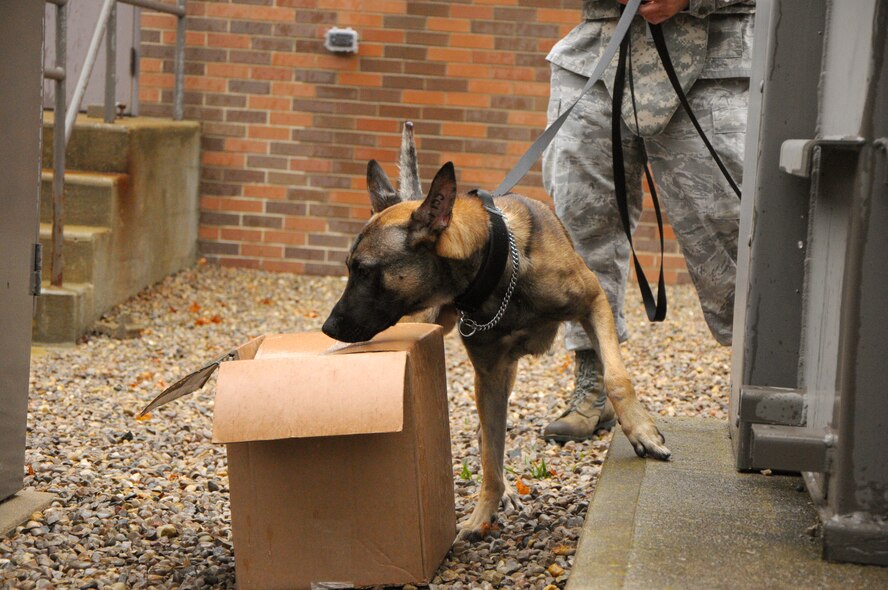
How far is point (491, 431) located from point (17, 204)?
157cm

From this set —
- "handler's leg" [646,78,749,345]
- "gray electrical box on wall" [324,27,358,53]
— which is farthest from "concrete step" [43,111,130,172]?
"handler's leg" [646,78,749,345]

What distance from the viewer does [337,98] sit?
8438mm

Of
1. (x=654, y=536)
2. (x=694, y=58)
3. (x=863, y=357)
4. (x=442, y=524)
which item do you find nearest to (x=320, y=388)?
(x=442, y=524)

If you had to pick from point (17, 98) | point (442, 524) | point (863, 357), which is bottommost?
point (442, 524)

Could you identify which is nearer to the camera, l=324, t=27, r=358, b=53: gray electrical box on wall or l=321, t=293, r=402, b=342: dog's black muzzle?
l=321, t=293, r=402, b=342: dog's black muzzle

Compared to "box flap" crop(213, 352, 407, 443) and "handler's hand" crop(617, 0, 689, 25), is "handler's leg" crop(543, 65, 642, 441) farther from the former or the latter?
"box flap" crop(213, 352, 407, 443)

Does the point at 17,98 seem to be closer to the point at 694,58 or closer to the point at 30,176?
the point at 30,176

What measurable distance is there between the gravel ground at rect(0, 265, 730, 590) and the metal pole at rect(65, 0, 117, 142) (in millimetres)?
1220

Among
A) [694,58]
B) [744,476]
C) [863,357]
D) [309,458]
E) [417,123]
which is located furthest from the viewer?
[417,123]

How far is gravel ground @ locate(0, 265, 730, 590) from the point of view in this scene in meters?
3.12

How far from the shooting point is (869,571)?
241 cm

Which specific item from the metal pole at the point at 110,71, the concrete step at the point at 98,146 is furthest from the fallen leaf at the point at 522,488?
the metal pole at the point at 110,71

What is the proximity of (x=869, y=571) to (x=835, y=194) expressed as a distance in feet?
2.76

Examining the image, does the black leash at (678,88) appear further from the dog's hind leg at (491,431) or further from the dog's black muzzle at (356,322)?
the dog's black muzzle at (356,322)
